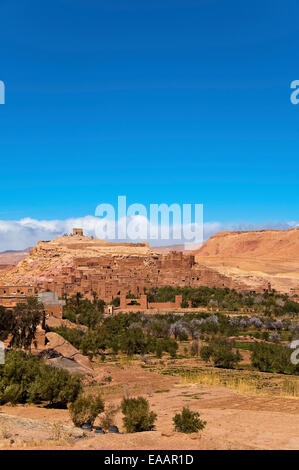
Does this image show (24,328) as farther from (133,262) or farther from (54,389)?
(133,262)

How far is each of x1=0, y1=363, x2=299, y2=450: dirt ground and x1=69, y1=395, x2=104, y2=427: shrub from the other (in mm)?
326

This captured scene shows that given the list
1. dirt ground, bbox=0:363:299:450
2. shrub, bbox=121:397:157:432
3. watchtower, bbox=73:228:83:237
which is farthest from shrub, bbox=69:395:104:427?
watchtower, bbox=73:228:83:237

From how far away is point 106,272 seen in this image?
252 feet

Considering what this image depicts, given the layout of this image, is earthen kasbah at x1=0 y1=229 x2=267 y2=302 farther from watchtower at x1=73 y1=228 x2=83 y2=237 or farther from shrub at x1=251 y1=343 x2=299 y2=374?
shrub at x1=251 y1=343 x2=299 y2=374

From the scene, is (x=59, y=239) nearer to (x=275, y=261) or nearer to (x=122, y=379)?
(x=275, y=261)

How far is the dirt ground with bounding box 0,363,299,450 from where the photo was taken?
Result: 343 inches

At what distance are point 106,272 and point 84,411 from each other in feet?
213

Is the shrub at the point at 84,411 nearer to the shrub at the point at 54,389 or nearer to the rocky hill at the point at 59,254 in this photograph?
the shrub at the point at 54,389

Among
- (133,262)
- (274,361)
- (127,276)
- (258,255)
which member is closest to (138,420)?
(274,361)

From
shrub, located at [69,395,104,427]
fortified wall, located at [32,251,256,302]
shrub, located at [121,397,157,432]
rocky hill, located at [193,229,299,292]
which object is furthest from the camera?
rocky hill, located at [193,229,299,292]

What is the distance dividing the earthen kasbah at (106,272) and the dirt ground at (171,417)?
146 feet

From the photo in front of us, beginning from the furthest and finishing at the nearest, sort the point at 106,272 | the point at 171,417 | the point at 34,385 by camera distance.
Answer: the point at 106,272
the point at 34,385
the point at 171,417

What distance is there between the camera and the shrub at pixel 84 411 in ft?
39.0
